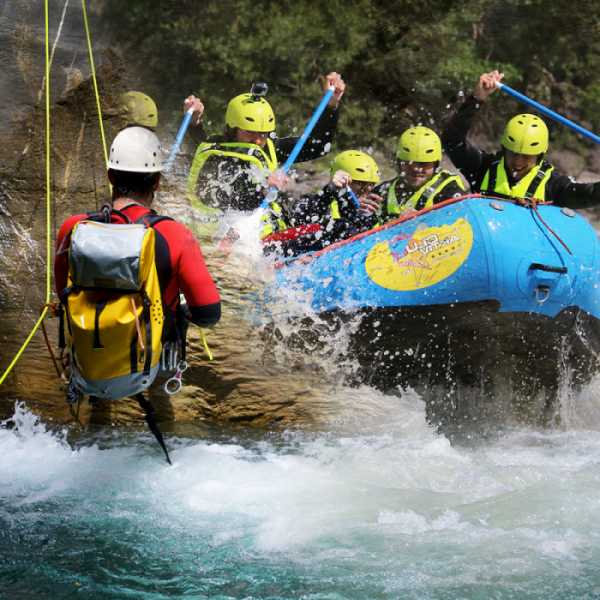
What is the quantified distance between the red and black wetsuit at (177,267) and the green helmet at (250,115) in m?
2.78

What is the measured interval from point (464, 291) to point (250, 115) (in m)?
2.40

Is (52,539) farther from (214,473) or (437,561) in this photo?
(437,561)

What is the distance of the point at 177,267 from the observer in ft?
7.27

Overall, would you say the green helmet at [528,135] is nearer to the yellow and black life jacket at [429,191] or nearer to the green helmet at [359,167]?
the yellow and black life jacket at [429,191]

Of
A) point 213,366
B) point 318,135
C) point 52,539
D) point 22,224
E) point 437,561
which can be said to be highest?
point 318,135

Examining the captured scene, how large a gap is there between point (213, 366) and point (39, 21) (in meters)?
3.59

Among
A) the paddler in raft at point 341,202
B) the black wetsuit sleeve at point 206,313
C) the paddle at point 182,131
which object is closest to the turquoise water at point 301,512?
the black wetsuit sleeve at point 206,313

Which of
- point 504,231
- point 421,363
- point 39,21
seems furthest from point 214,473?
point 39,21

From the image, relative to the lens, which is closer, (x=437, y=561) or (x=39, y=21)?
(x=437, y=561)

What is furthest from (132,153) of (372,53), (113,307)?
(372,53)

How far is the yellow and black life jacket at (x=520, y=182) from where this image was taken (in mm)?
4853

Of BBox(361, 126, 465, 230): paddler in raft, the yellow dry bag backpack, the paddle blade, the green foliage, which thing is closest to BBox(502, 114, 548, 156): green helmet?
BBox(361, 126, 465, 230): paddler in raft

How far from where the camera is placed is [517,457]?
3244 millimetres

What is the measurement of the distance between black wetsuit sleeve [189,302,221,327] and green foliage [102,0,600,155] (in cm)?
501
